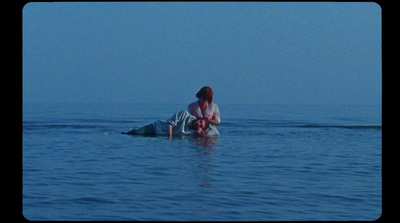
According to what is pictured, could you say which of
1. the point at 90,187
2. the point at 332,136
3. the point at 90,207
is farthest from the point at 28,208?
the point at 332,136

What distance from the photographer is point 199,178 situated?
838cm

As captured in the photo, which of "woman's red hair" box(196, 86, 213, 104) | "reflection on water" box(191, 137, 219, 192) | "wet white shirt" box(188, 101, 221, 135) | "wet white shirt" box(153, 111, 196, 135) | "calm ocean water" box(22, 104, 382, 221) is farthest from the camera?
"wet white shirt" box(153, 111, 196, 135)

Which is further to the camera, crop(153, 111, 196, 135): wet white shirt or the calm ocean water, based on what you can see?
crop(153, 111, 196, 135): wet white shirt

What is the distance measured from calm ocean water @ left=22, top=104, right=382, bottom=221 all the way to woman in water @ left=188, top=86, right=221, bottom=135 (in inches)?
18.4

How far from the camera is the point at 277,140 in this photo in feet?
47.0

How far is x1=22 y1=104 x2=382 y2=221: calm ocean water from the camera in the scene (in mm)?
6449

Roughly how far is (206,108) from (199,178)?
20.0 ft

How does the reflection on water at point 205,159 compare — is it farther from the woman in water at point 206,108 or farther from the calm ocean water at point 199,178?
the woman in water at point 206,108

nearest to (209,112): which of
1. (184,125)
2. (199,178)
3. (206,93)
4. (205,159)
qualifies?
(206,93)

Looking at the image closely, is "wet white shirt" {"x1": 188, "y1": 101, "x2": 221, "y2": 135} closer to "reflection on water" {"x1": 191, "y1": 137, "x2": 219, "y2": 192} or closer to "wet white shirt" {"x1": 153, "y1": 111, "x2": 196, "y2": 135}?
"wet white shirt" {"x1": 153, "y1": 111, "x2": 196, "y2": 135}

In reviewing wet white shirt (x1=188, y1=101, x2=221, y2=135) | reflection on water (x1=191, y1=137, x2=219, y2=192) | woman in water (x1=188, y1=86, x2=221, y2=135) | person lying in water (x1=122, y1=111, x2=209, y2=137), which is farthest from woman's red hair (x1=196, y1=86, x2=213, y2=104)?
reflection on water (x1=191, y1=137, x2=219, y2=192)

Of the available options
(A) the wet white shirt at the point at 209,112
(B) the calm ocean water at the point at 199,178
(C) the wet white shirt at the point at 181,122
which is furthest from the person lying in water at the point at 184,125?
(B) the calm ocean water at the point at 199,178

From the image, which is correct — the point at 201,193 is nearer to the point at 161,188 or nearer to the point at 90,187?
the point at 161,188

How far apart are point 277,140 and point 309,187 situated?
6.35 meters
